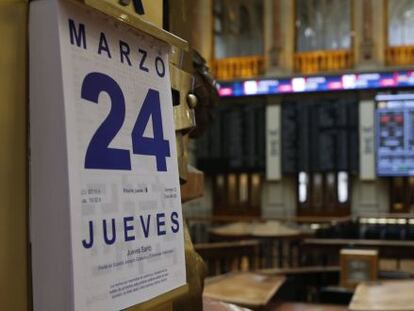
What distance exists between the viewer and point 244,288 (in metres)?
3.63

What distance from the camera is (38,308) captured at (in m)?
0.65

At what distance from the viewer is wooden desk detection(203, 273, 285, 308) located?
3.25 meters

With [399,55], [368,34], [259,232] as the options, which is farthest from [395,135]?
[259,232]

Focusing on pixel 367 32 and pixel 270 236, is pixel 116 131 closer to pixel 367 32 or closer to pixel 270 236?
pixel 270 236

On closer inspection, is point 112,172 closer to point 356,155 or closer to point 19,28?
point 19,28

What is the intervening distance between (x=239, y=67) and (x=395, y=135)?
3403mm

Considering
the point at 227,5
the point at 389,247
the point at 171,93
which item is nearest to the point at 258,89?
the point at 227,5

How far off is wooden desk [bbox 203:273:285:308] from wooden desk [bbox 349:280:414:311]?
51cm

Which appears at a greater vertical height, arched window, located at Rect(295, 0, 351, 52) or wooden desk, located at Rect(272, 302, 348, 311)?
arched window, located at Rect(295, 0, 351, 52)

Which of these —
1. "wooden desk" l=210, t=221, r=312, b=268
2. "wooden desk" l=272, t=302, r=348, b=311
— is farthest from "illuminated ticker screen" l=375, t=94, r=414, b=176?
"wooden desk" l=272, t=302, r=348, b=311

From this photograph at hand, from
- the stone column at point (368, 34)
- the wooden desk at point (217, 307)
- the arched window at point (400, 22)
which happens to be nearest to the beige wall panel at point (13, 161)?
the wooden desk at point (217, 307)

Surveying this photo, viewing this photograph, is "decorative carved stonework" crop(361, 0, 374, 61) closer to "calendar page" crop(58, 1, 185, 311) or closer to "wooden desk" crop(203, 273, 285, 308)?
"wooden desk" crop(203, 273, 285, 308)

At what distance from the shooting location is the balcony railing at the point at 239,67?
38.9ft

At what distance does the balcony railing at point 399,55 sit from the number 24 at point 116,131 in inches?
420
